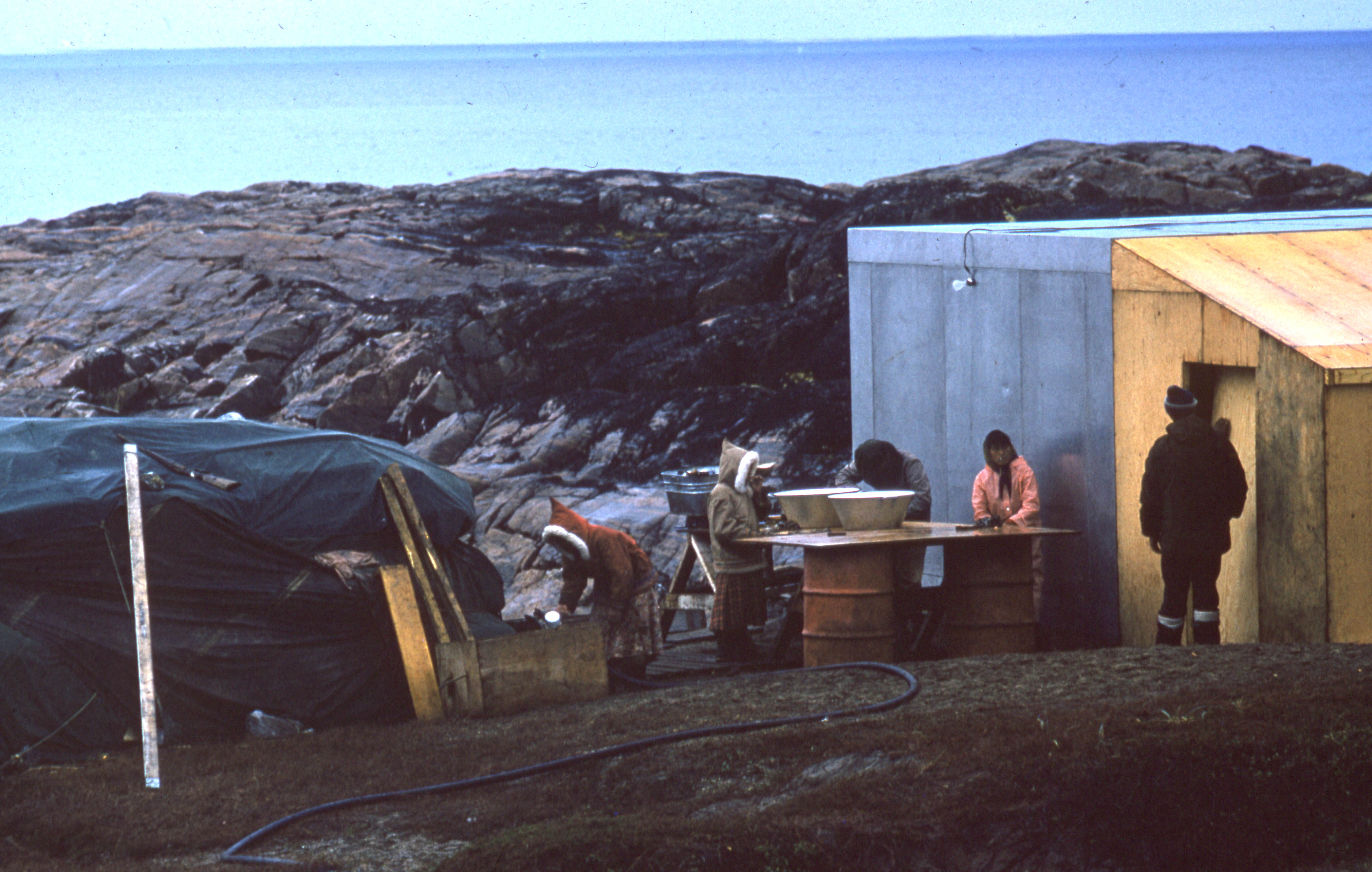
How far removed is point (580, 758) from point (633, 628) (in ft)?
9.76

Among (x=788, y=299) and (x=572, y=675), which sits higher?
(x=788, y=299)

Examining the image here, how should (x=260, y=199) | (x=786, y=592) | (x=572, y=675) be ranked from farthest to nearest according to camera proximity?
(x=260, y=199), (x=786, y=592), (x=572, y=675)

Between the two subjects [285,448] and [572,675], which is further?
[285,448]

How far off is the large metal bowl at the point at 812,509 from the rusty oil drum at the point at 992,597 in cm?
107

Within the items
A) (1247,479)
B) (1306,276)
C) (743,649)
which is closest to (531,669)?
(743,649)

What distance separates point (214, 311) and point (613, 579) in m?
28.0

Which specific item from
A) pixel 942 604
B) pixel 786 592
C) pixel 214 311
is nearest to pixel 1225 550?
pixel 942 604

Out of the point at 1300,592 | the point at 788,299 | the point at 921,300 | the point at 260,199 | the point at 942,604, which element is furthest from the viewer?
the point at 260,199

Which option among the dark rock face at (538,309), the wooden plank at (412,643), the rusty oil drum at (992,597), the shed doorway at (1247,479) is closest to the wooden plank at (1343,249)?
the shed doorway at (1247,479)

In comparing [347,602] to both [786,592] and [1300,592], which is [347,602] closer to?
[786,592]

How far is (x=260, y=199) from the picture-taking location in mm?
48438

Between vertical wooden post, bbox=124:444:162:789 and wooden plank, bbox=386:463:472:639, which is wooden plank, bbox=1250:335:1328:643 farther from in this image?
vertical wooden post, bbox=124:444:162:789

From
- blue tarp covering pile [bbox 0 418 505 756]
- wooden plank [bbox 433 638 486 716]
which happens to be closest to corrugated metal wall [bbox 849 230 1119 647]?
blue tarp covering pile [bbox 0 418 505 756]

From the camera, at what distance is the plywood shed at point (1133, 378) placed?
30.2ft
